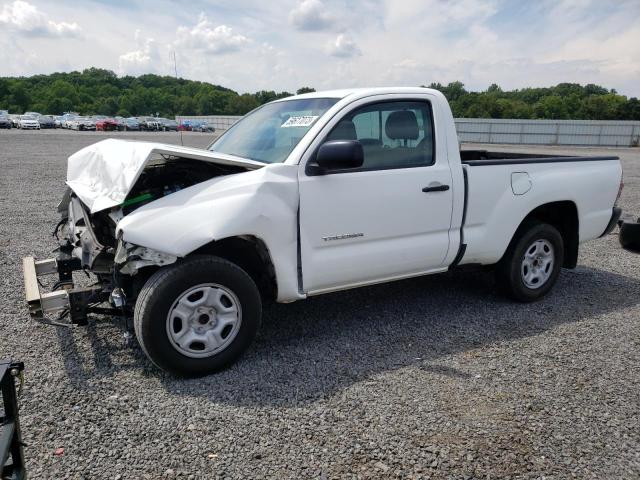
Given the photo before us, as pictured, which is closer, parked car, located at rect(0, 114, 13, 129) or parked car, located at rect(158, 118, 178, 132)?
parked car, located at rect(0, 114, 13, 129)

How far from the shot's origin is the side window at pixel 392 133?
404 centimetres

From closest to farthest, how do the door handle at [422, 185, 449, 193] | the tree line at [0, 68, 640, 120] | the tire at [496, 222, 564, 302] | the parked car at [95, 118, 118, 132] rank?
1. the door handle at [422, 185, 449, 193]
2. the tire at [496, 222, 564, 302]
3. the parked car at [95, 118, 118, 132]
4. the tree line at [0, 68, 640, 120]

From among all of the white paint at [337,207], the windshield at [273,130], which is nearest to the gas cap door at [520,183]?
the white paint at [337,207]

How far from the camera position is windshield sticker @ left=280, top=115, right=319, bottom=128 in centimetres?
401

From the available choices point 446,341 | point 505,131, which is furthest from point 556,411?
point 505,131

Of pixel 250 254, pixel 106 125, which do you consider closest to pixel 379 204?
pixel 250 254

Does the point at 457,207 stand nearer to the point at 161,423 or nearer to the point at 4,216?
the point at 161,423

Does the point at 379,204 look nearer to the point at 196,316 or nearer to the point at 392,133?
the point at 392,133

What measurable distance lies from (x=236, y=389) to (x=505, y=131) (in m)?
42.8

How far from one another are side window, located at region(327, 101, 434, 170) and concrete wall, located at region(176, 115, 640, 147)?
36.1 meters

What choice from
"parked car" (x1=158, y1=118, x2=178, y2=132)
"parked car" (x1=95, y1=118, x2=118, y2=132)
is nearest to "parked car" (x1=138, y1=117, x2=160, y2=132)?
"parked car" (x1=158, y1=118, x2=178, y2=132)

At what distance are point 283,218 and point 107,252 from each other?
1.39 m

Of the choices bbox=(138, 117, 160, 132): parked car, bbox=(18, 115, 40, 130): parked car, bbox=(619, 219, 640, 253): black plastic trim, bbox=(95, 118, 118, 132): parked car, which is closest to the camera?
bbox=(619, 219, 640, 253): black plastic trim

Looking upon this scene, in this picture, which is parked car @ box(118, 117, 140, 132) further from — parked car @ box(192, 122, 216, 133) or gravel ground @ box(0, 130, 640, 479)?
gravel ground @ box(0, 130, 640, 479)
